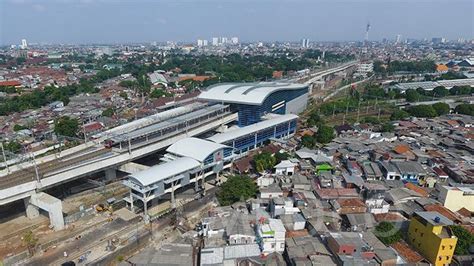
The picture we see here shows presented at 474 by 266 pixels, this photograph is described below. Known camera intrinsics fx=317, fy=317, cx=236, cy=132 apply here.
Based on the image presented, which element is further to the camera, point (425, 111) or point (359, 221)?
point (425, 111)

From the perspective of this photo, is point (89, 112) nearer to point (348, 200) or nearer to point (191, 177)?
point (191, 177)

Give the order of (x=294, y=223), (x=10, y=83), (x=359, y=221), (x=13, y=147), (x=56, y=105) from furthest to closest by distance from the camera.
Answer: (x=10, y=83)
(x=56, y=105)
(x=13, y=147)
(x=359, y=221)
(x=294, y=223)

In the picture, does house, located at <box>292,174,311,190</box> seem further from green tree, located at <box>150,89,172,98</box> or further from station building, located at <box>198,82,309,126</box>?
green tree, located at <box>150,89,172,98</box>

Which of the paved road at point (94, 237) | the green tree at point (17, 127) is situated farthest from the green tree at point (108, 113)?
the paved road at point (94, 237)

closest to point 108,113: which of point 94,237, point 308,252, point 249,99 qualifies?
point 249,99

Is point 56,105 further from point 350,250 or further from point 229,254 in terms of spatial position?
point 350,250

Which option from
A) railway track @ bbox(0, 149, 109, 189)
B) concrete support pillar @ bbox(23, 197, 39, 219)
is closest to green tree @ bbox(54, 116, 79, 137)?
railway track @ bbox(0, 149, 109, 189)

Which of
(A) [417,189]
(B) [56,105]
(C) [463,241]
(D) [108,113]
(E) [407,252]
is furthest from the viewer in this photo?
(B) [56,105]
